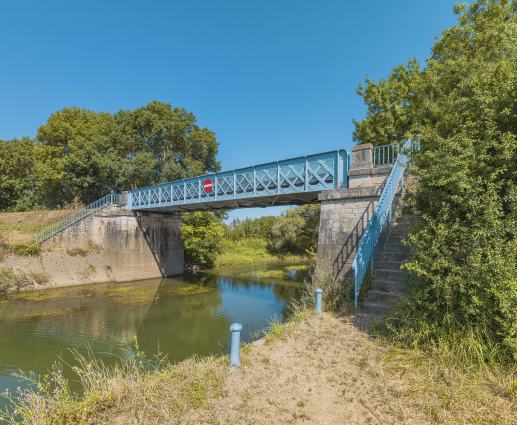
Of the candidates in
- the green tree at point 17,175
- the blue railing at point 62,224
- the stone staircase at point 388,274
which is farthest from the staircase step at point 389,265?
the green tree at point 17,175

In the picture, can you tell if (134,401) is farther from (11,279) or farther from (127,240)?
(127,240)

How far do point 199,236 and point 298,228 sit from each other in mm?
11861

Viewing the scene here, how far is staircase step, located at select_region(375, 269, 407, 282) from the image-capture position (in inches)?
255

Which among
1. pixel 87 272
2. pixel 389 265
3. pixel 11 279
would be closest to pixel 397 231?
pixel 389 265

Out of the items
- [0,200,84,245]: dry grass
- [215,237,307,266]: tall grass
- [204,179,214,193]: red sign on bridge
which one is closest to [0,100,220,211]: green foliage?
[0,200,84,245]: dry grass

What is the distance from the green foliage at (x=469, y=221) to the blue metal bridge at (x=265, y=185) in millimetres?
5728

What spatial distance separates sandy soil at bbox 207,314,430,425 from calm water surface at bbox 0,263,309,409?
10.0ft

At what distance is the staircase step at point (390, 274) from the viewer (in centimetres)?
648

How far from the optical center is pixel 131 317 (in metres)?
12.1

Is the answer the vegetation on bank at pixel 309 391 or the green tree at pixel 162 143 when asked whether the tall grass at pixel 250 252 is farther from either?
the vegetation on bank at pixel 309 391

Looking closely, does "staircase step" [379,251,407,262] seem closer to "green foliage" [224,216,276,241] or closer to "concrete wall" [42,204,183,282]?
"concrete wall" [42,204,183,282]

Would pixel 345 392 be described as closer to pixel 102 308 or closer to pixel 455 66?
pixel 102 308

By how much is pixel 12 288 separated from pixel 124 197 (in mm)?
8757

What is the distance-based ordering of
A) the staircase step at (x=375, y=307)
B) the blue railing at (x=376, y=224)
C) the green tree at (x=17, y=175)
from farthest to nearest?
the green tree at (x=17, y=175) → the blue railing at (x=376, y=224) → the staircase step at (x=375, y=307)
